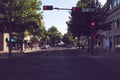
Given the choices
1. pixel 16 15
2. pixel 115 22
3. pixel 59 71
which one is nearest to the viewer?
pixel 59 71

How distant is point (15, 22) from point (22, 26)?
1.74 metres

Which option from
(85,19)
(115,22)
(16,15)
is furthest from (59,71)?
(115,22)

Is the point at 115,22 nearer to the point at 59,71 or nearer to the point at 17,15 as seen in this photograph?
the point at 17,15

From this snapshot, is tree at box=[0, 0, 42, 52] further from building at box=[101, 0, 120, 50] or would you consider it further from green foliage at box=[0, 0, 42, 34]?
building at box=[101, 0, 120, 50]

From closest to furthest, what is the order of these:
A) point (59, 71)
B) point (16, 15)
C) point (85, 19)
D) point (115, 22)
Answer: point (59, 71)
point (16, 15)
point (85, 19)
point (115, 22)

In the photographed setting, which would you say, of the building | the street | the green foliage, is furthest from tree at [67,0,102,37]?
the street

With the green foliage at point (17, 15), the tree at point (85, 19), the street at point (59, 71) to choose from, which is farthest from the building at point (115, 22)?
the street at point (59, 71)

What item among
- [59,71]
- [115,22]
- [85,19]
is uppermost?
[85,19]

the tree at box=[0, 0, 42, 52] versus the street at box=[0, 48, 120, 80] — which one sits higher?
the tree at box=[0, 0, 42, 52]

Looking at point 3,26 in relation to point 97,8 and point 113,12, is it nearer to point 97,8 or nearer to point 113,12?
point 97,8

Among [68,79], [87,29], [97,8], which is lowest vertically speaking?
[68,79]

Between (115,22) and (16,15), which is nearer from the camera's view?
(16,15)

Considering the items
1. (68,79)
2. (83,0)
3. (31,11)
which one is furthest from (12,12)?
(68,79)

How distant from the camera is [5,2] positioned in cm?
4959
